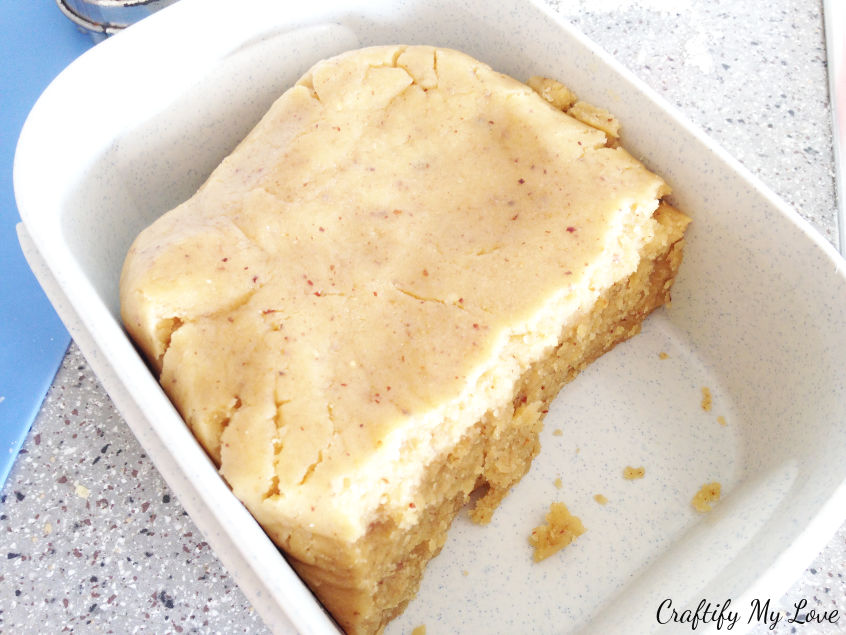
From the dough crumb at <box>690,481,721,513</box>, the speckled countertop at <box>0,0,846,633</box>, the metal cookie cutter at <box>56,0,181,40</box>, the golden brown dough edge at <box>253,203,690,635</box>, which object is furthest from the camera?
the metal cookie cutter at <box>56,0,181,40</box>

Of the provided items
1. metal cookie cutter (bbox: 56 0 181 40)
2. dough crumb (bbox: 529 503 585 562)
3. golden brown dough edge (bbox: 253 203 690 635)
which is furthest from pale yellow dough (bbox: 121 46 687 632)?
metal cookie cutter (bbox: 56 0 181 40)

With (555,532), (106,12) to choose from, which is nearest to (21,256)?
(106,12)

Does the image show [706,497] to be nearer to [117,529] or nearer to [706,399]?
[706,399]

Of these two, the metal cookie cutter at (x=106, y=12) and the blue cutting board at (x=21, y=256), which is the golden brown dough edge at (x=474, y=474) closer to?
the blue cutting board at (x=21, y=256)

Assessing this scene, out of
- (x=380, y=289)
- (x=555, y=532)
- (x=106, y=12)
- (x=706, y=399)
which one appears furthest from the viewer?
(x=106, y=12)

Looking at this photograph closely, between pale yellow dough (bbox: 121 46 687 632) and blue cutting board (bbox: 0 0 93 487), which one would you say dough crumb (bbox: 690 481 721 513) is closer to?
pale yellow dough (bbox: 121 46 687 632)

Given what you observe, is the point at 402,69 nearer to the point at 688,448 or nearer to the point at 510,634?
the point at 688,448

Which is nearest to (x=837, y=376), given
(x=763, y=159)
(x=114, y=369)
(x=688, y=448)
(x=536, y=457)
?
(x=688, y=448)
